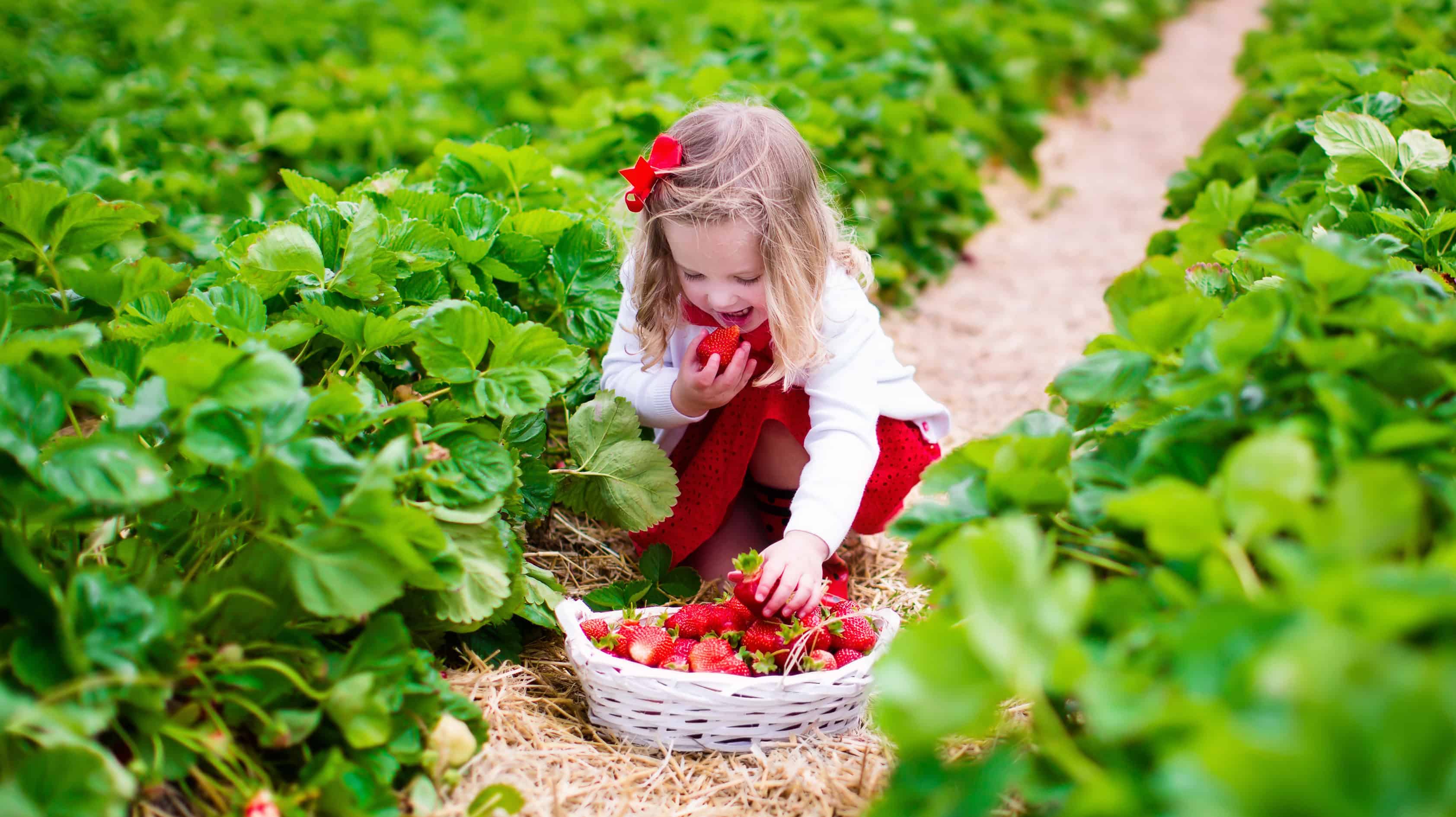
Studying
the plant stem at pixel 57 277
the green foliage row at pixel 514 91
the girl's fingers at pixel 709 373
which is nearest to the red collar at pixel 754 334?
the girl's fingers at pixel 709 373

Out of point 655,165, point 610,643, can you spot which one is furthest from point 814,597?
point 655,165

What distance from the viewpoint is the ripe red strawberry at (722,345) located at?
76.5 inches

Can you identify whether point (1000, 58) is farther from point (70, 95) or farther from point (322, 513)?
point (322, 513)

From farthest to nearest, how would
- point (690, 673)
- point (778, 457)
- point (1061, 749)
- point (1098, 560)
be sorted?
point (778, 457)
point (690, 673)
point (1098, 560)
point (1061, 749)

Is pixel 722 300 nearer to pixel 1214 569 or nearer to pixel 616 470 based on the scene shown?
pixel 616 470

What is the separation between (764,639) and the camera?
5.81 ft

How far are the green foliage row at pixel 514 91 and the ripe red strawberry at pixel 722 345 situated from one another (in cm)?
68

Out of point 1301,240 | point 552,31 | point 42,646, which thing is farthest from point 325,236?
point 552,31

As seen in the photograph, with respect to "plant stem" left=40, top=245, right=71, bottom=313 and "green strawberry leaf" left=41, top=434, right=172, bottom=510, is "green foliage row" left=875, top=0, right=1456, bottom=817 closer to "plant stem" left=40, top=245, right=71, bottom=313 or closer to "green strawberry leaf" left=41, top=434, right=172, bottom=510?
"green strawberry leaf" left=41, top=434, right=172, bottom=510

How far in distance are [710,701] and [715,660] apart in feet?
0.26

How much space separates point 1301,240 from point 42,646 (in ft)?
5.48

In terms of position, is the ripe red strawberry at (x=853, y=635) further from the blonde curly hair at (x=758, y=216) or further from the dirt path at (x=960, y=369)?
the blonde curly hair at (x=758, y=216)

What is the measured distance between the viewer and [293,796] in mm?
1309

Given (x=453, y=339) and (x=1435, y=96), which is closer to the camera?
(x=453, y=339)
